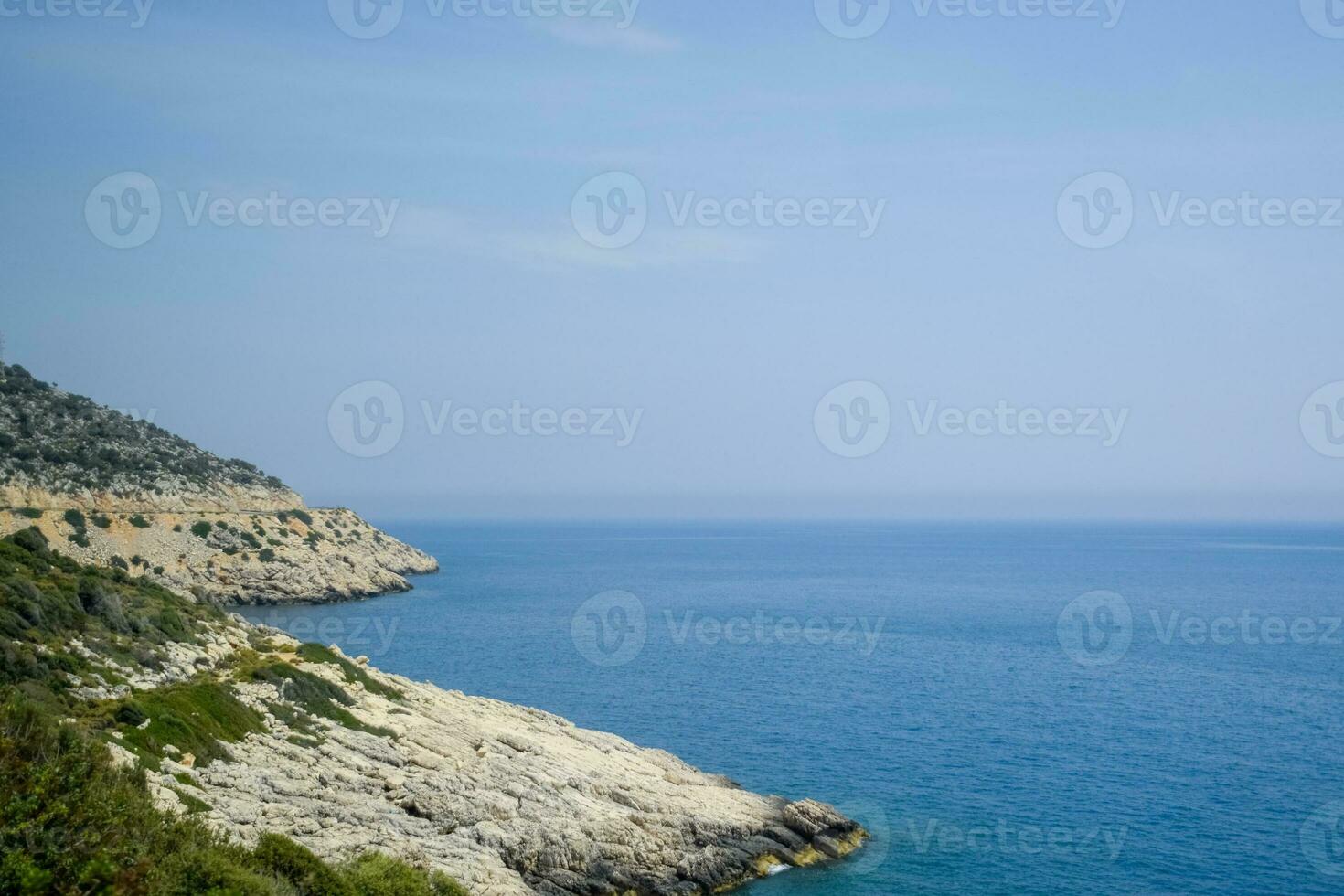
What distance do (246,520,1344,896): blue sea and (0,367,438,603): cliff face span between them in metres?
5.02

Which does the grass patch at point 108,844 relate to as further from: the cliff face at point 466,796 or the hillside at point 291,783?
the cliff face at point 466,796

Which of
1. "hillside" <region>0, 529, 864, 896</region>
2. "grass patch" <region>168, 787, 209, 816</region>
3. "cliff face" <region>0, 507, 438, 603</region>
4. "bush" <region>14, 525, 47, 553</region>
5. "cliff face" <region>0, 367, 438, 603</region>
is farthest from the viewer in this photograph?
"cliff face" <region>0, 367, 438, 603</region>

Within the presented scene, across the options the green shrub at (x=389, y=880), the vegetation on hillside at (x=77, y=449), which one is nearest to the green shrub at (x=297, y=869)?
the green shrub at (x=389, y=880)

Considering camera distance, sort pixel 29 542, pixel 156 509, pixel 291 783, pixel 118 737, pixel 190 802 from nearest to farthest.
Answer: pixel 190 802
pixel 118 737
pixel 291 783
pixel 29 542
pixel 156 509

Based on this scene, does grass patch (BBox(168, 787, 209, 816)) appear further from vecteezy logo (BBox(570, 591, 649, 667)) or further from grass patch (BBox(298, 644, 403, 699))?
vecteezy logo (BBox(570, 591, 649, 667))

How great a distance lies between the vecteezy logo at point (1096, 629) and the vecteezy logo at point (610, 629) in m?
31.1

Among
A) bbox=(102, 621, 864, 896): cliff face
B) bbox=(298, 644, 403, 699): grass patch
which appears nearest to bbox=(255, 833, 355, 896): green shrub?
bbox=(102, 621, 864, 896): cliff face

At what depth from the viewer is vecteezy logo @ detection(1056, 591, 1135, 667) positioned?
6950 cm

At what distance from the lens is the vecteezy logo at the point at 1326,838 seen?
30.6 metres

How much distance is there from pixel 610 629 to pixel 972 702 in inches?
1416

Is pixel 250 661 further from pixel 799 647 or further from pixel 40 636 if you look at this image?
pixel 799 647

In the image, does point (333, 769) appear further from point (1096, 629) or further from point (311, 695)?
point (1096, 629)

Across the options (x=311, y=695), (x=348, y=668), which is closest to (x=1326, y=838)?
(x=311, y=695)

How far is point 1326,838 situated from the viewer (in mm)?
32719
